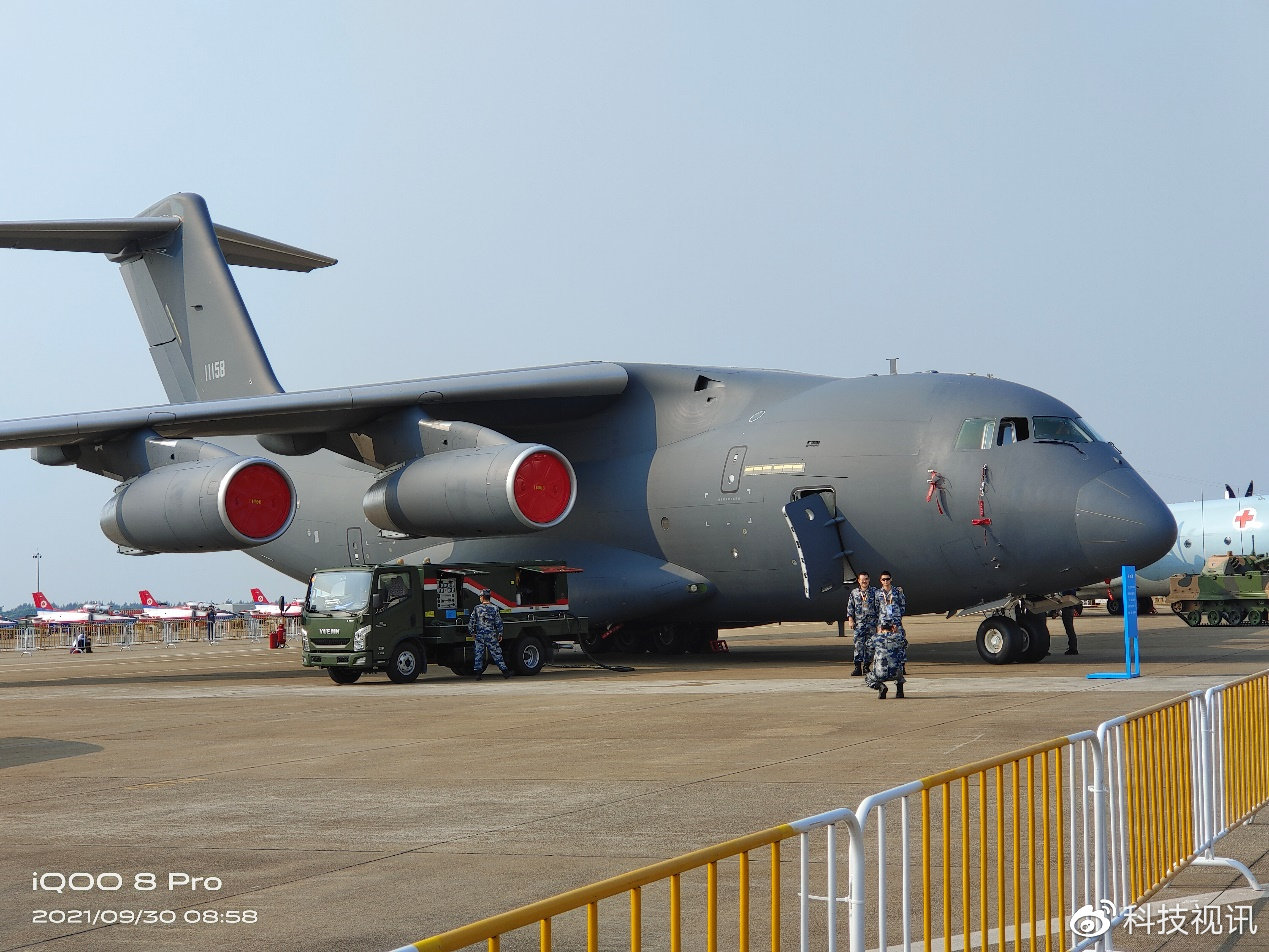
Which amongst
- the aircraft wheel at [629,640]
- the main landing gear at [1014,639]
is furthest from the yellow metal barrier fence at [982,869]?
the aircraft wheel at [629,640]

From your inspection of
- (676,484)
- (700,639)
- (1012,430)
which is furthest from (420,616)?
(1012,430)

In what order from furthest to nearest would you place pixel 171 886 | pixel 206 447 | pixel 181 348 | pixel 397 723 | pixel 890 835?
pixel 181 348 < pixel 206 447 < pixel 397 723 < pixel 890 835 < pixel 171 886

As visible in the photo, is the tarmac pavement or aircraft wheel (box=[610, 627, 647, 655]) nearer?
the tarmac pavement

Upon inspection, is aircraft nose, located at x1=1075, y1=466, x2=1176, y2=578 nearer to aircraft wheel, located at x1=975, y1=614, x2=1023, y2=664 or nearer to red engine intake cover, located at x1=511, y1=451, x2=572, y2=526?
aircraft wheel, located at x1=975, y1=614, x2=1023, y2=664

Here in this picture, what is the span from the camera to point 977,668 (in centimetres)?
1978

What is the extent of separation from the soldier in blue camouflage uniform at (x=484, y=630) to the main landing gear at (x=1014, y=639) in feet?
22.4

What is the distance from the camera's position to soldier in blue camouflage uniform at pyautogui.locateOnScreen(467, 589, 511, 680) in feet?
66.3

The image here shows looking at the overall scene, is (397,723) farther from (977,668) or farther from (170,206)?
(170,206)

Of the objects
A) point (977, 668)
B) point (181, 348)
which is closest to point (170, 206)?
point (181, 348)

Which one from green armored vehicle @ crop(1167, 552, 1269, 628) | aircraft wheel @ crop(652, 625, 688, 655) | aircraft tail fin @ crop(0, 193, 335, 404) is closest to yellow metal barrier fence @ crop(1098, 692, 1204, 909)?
aircraft wheel @ crop(652, 625, 688, 655)

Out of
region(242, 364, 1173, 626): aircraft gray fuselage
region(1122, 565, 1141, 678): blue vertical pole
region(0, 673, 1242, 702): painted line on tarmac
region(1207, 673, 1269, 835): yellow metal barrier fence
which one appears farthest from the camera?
region(242, 364, 1173, 626): aircraft gray fuselage

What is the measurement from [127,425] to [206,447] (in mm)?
1231

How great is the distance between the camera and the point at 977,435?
1927cm

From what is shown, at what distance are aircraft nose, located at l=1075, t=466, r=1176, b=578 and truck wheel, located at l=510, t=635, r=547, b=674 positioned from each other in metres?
7.92
